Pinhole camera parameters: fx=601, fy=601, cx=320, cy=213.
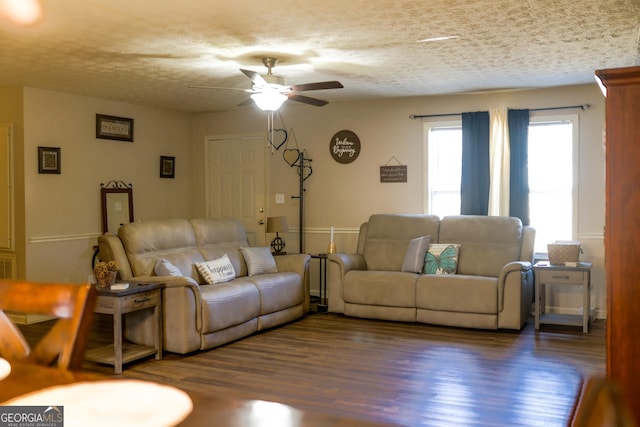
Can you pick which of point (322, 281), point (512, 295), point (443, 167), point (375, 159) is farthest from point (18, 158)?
point (512, 295)

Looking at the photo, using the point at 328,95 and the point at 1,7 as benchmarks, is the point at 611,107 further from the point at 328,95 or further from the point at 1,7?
the point at 328,95

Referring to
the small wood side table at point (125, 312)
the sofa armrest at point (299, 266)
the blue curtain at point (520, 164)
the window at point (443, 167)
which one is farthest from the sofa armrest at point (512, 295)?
the small wood side table at point (125, 312)

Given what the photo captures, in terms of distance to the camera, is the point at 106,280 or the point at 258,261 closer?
the point at 106,280

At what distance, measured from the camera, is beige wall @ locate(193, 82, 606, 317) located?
6.24 meters

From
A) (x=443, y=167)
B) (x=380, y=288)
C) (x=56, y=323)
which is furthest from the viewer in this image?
(x=443, y=167)

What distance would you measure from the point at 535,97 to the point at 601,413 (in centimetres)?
635

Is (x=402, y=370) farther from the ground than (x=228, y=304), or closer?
closer

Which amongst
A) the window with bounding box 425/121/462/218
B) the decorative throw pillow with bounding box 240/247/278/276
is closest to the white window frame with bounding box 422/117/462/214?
the window with bounding box 425/121/462/218

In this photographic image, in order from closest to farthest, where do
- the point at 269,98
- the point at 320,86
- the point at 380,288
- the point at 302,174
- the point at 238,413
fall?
the point at 238,413, the point at 320,86, the point at 269,98, the point at 380,288, the point at 302,174

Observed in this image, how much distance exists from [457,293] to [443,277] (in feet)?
0.72

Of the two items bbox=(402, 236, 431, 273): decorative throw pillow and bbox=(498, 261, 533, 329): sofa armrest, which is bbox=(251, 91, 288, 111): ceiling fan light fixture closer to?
bbox=(402, 236, 431, 273): decorative throw pillow

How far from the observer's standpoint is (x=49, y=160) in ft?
20.7

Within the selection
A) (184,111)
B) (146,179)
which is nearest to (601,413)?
(146,179)

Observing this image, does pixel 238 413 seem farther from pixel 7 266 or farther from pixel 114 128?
pixel 114 128
